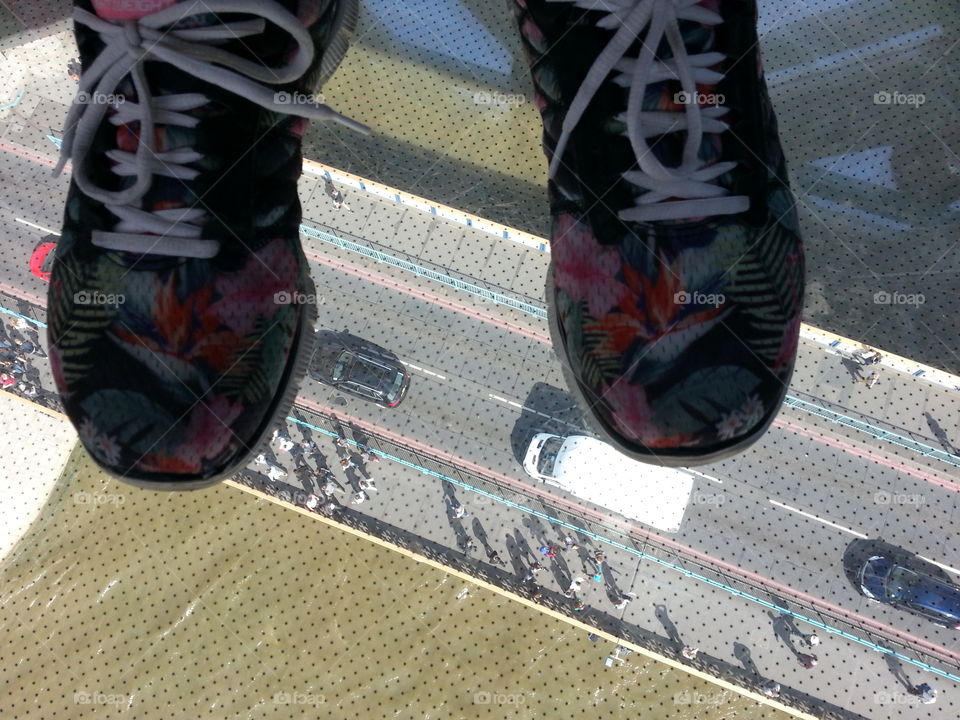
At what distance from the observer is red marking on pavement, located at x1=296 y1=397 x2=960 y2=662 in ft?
15.9

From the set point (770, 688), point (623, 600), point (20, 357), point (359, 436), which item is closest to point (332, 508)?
point (359, 436)

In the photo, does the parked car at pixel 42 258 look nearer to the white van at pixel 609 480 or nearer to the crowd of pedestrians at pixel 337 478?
the crowd of pedestrians at pixel 337 478

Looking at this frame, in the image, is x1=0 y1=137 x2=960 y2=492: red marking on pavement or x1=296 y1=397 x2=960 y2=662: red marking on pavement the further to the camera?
x1=0 y1=137 x2=960 y2=492: red marking on pavement

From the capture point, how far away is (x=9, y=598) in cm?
584

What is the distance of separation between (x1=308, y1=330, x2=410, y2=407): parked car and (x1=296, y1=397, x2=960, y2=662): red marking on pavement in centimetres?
27

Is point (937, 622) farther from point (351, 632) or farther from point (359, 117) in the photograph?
point (359, 117)

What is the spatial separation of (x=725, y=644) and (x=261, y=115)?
5389 millimetres

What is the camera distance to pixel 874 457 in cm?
498

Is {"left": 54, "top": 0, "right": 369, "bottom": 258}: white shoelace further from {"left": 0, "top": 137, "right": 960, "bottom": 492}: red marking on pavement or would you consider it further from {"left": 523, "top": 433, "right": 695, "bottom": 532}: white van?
{"left": 523, "top": 433, "right": 695, "bottom": 532}: white van

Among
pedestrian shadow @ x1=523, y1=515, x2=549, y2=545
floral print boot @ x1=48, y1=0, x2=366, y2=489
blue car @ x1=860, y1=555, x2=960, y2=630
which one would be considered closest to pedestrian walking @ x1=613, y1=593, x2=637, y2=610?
pedestrian shadow @ x1=523, y1=515, x2=549, y2=545

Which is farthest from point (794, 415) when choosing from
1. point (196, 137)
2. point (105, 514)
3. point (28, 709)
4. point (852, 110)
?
point (28, 709)

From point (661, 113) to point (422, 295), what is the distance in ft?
→ 11.3

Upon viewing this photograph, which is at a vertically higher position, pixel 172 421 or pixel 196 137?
pixel 196 137

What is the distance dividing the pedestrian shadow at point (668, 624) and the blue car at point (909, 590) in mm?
1671
